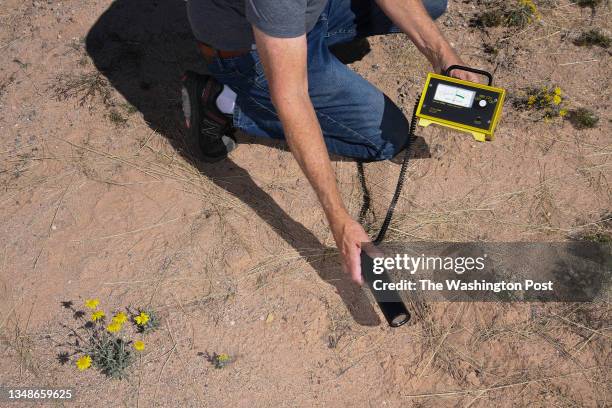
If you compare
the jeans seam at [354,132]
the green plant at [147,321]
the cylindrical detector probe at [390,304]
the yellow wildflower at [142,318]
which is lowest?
the green plant at [147,321]

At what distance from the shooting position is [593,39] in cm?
369

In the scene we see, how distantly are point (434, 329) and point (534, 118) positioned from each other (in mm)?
1453

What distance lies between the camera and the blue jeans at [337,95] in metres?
2.86

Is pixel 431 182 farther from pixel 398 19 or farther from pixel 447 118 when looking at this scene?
pixel 398 19

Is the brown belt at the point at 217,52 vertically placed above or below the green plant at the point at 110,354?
above

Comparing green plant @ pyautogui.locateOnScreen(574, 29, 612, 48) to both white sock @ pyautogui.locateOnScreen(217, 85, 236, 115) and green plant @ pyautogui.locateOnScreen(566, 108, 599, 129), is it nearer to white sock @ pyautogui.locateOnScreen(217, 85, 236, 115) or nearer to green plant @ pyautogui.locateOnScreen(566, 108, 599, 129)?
green plant @ pyautogui.locateOnScreen(566, 108, 599, 129)

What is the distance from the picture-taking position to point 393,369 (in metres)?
2.66

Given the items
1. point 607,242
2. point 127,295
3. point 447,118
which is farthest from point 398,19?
point 127,295

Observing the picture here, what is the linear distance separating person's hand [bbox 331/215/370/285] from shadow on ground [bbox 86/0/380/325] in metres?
0.82

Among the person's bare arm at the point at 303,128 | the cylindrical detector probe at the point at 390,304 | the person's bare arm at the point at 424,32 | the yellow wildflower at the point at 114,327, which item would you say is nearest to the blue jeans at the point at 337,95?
the person's bare arm at the point at 424,32

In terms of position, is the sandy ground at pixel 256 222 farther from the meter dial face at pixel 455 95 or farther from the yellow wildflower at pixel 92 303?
the meter dial face at pixel 455 95

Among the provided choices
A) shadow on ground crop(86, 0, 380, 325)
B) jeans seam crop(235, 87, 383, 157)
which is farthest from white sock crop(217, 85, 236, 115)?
shadow on ground crop(86, 0, 380, 325)

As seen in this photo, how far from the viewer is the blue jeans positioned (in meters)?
2.86

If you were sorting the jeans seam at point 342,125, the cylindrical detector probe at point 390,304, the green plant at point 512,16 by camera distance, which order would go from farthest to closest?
the green plant at point 512,16
the jeans seam at point 342,125
the cylindrical detector probe at point 390,304
